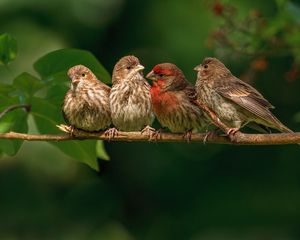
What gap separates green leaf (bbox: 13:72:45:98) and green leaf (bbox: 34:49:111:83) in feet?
0.27

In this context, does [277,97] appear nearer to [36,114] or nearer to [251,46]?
[251,46]

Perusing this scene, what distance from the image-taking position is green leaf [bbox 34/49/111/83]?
19.0ft

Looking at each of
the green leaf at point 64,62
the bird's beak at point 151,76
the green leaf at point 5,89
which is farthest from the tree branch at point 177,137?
the bird's beak at point 151,76

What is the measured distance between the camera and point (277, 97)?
16688mm

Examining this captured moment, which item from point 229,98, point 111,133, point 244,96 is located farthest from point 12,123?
point 244,96

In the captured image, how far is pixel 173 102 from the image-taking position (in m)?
6.69

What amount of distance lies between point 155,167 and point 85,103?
10.9 metres

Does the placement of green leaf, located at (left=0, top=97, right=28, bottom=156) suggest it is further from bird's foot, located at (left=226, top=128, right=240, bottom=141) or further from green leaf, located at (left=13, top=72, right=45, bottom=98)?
bird's foot, located at (left=226, top=128, right=240, bottom=141)

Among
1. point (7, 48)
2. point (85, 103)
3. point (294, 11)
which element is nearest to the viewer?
point (7, 48)

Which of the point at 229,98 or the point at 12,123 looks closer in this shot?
the point at 12,123

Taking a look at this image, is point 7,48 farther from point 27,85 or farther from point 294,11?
point 294,11

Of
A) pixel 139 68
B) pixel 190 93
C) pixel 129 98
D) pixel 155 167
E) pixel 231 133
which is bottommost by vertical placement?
pixel 155 167

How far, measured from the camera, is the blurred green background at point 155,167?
16.3m

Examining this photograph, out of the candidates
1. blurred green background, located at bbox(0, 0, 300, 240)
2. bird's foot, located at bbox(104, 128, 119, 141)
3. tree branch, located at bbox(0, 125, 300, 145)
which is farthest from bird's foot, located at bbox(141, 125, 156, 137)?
blurred green background, located at bbox(0, 0, 300, 240)
